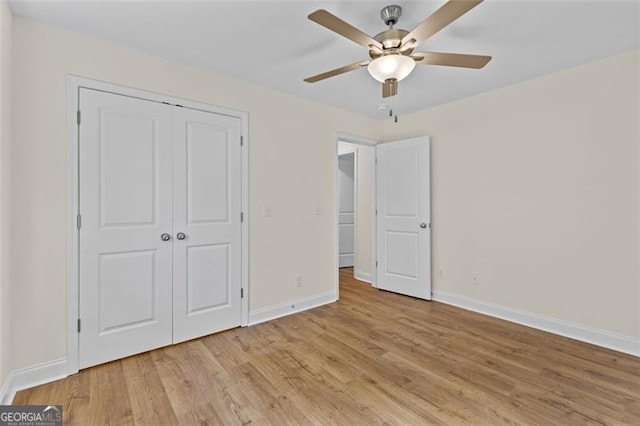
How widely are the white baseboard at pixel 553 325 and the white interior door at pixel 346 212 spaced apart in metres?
2.63

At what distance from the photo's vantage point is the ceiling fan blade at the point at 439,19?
139 centimetres

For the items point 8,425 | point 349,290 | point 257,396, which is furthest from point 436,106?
point 8,425

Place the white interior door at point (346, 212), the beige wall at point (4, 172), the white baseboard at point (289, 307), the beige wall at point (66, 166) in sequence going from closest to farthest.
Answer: the beige wall at point (4, 172), the beige wall at point (66, 166), the white baseboard at point (289, 307), the white interior door at point (346, 212)

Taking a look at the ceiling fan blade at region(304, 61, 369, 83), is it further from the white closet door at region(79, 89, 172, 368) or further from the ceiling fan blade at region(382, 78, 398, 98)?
the white closet door at region(79, 89, 172, 368)

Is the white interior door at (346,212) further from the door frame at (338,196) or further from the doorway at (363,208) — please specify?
the door frame at (338,196)

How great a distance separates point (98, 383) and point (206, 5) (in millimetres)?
2557

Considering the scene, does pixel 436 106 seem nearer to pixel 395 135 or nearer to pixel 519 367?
pixel 395 135

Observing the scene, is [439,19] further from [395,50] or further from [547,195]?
[547,195]

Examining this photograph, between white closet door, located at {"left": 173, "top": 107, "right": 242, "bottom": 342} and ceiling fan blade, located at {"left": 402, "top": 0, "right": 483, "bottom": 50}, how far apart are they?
6.01 feet

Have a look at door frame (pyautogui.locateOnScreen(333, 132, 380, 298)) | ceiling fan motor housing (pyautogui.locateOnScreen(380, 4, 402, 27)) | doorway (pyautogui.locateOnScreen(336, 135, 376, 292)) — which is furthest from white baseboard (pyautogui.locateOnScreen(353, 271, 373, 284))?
ceiling fan motor housing (pyautogui.locateOnScreen(380, 4, 402, 27))

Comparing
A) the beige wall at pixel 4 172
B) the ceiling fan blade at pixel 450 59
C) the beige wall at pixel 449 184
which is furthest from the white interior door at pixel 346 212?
the beige wall at pixel 4 172

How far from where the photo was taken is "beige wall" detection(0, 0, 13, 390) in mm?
1748

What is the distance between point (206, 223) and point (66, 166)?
3.54ft

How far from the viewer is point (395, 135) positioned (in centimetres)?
428
